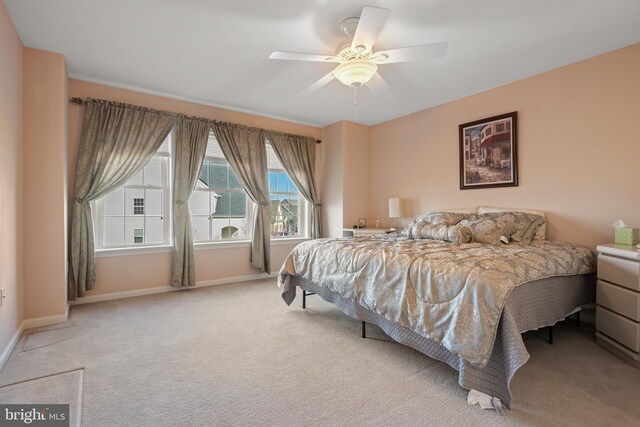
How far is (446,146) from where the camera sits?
4.34 meters

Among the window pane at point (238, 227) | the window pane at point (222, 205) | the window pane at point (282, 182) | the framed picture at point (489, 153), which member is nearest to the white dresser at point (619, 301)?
the framed picture at point (489, 153)

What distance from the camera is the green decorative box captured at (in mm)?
2516

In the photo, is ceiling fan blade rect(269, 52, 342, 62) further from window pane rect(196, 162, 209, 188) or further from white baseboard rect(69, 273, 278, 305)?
white baseboard rect(69, 273, 278, 305)

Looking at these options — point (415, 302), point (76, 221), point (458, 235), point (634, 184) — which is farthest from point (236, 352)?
point (634, 184)

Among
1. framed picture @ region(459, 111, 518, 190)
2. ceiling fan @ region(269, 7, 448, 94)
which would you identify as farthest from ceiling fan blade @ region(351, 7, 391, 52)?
framed picture @ region(459, 111, 518, 190)

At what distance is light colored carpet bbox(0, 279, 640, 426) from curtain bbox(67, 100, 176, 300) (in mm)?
699

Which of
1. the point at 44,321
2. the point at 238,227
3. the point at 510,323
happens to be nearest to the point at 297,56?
the point at 510,323

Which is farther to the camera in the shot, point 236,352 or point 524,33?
point 524,33

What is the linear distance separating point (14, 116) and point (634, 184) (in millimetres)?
5434

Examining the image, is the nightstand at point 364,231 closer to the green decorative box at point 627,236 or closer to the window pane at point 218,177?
the window pane at point 218,177

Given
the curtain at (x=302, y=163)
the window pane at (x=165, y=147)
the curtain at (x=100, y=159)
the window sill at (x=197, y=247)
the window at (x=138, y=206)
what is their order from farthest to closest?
the curtain at (x=302, y=163)
the window pane at (x=165, y=147)
the window at (x=138, y=206)
the window sill at (x=197, y=247)
the curtain at (x=100, y=159)

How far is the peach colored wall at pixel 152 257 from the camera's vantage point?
141 inches

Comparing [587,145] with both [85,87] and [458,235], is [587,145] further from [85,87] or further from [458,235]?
[85,87]

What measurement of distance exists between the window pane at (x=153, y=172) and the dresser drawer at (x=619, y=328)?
494 cm
